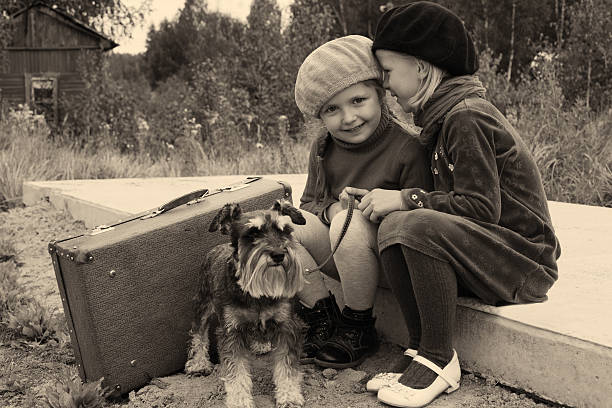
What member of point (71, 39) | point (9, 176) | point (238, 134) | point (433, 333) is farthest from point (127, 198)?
point (71, 39)

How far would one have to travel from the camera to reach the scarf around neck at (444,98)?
2.96 m

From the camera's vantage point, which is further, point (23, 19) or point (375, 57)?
point (23, 19)

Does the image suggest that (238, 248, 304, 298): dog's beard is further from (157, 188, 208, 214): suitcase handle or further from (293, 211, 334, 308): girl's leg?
(157, 188, 208, 214): suitcase handle

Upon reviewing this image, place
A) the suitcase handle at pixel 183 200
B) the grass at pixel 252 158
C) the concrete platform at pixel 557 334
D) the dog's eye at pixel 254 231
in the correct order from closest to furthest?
1. the concrete platform at pixel 557 334
2. the dog's eye at pixel 254 231
3. the suitcase handle at pixel 183 200
4. the grass at pixel 252 158

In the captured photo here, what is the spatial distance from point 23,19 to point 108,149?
16507mm

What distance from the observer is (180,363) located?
12.0 feet

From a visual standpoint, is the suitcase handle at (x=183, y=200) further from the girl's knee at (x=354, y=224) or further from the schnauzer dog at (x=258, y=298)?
the girl's knee at (x=354, y=224)

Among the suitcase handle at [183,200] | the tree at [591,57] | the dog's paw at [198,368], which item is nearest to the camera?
the dog's paw at [198,368]

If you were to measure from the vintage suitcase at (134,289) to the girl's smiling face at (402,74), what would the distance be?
1187 millimetres

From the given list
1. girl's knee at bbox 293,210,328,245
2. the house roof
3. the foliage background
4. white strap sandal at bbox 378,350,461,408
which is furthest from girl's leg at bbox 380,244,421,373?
the house roof

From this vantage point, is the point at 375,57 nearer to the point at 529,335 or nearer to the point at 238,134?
the point at 529,335

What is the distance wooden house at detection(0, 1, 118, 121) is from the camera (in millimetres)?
25375

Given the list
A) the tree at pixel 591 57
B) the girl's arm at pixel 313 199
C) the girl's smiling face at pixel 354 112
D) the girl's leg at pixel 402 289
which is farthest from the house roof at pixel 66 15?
the girl's leg at pixel 402 289

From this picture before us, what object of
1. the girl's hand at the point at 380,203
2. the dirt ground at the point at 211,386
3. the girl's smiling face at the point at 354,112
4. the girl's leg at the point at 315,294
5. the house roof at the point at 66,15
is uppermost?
the house roof at the point at 66,15
